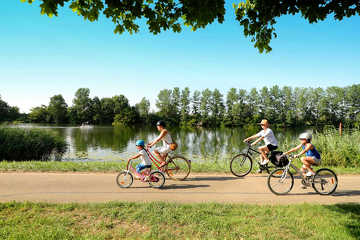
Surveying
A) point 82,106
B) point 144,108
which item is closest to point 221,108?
point 144,108

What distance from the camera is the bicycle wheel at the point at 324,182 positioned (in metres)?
5.48

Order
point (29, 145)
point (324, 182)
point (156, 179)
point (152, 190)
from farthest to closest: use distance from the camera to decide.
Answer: point (29, 145) < point (156, 179) < point (152, 190) < point (324, 182)

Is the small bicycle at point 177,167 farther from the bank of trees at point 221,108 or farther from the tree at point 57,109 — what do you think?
the tree at point 57,109

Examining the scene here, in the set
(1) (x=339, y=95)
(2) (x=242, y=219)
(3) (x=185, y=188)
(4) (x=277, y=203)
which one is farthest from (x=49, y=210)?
(1) (x=339, y=95)

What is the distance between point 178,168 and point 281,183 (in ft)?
9.70

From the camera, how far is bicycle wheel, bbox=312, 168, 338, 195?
5480mm

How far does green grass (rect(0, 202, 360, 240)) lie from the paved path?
0.53 metres

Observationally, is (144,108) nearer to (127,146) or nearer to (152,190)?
(127,146)

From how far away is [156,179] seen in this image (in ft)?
18.9

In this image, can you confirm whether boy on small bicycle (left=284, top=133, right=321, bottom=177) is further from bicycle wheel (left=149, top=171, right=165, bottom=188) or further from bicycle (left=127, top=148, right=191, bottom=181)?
bicycle wheel (left=149, top=171, right=165, bottom=188)

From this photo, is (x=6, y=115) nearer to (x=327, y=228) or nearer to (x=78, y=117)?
(x=78, y=117)

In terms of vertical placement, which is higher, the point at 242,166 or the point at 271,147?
the point at 271,147

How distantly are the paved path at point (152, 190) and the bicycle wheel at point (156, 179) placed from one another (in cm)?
18

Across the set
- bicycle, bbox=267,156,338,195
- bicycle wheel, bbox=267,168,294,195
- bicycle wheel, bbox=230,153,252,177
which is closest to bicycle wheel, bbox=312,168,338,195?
Answer: bicycle, bbox=267,156,338,195
